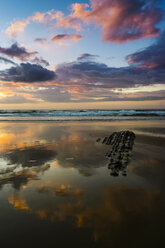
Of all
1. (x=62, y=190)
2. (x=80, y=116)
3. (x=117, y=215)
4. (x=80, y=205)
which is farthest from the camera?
(x=80, y=116)

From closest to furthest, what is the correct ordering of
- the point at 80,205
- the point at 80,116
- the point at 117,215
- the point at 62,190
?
1. the point at 117,215
2. the point at 80,205
3. the point at 62,190
4. the point at 80,116

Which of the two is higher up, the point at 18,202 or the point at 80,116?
the point at 80,116

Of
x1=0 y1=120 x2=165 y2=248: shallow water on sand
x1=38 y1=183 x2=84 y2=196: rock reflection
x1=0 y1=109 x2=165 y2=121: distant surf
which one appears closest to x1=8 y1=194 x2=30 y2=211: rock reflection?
x1=0 y1=120 x2=165 y2=248: shallow water on sand

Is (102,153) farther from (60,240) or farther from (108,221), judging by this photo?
(60,240)

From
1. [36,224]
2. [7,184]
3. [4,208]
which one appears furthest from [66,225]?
[7,184]

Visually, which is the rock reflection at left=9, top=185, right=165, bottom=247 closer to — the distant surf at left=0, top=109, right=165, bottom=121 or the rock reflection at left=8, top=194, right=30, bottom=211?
the rock reflection at left=8, top=194, right=30, bottom=211

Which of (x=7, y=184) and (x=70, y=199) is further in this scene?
(x=7, y=184)

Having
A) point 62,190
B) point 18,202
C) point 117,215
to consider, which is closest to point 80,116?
point 62,190

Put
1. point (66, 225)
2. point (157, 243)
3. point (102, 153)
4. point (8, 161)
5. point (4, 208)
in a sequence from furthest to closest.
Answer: point (102, 153), point (8, 161), point (4, 208), point (66, 225), point (157, 243)

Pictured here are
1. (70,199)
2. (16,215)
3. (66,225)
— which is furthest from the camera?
(70,199)

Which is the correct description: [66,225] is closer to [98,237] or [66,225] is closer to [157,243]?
[98,237]

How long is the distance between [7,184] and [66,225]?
1.87 metres

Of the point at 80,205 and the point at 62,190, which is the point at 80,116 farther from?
the point at 80,205

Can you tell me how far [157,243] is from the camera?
1999mm
